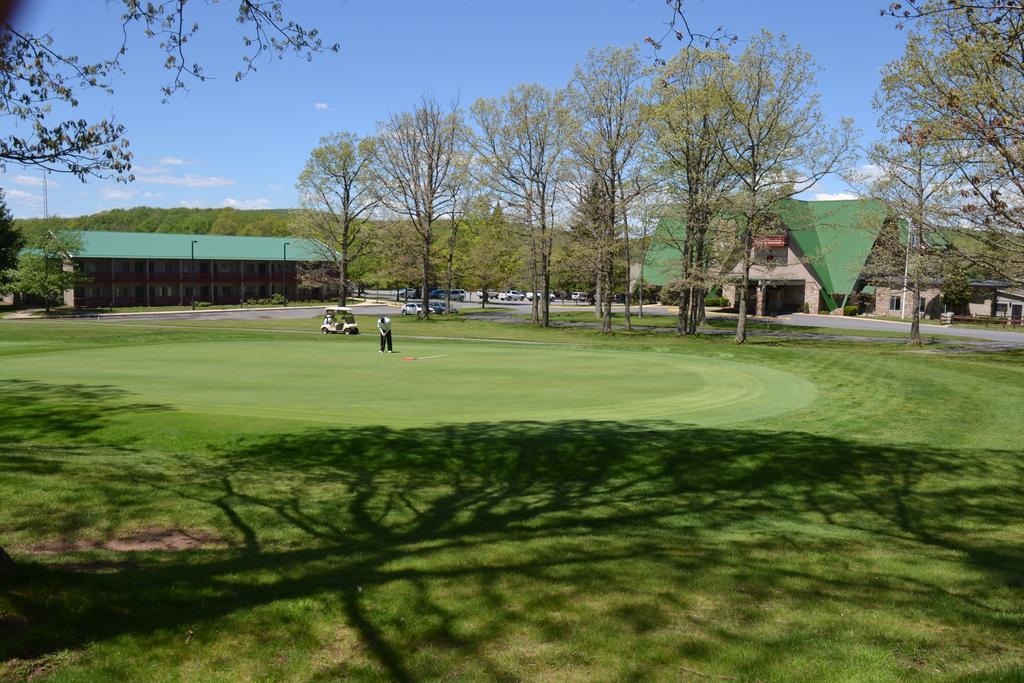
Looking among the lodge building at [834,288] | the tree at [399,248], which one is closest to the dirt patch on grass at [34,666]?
the tree at [399,248]

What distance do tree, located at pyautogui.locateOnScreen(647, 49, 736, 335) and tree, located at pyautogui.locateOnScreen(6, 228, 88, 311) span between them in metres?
66.2

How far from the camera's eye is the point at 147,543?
7656 mm

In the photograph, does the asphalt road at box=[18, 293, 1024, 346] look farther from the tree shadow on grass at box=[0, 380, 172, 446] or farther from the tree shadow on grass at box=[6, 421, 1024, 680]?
the tree shadow on grass at box=[0, 380, 172, 446]

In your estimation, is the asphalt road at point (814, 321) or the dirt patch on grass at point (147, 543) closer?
the dirt patch on grass at point (147, 543)

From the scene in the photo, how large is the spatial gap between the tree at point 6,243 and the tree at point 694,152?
187 ft

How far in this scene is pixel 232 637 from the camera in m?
5.27

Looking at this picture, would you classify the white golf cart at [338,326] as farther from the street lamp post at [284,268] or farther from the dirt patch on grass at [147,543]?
the street lamp post at [284,268]

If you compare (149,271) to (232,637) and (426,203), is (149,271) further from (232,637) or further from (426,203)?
(232,637)

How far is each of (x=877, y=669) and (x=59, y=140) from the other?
37.7 ft

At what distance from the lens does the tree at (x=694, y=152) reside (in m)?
45.3

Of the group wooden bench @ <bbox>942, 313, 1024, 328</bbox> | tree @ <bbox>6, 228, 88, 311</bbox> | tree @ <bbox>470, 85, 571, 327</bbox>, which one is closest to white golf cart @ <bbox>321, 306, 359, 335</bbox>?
tree @ <bbox>470, 85, 571, 327</bbox>

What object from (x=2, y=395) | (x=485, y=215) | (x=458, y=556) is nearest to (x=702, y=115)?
(x=485, y=215)

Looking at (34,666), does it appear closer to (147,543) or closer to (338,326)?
(147,543)

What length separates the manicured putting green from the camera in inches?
631
